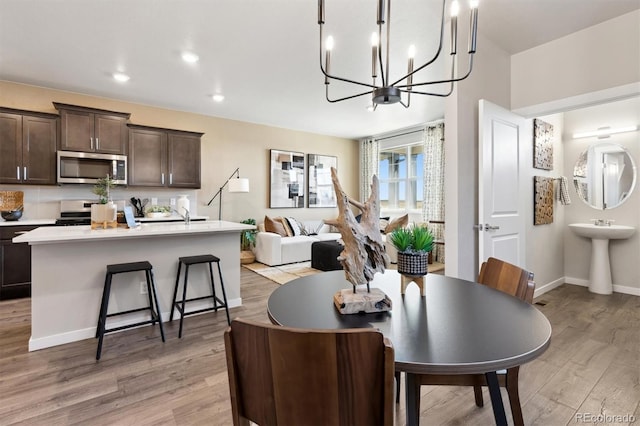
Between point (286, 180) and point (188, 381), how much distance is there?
4.80m

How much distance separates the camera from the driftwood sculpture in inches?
44.1

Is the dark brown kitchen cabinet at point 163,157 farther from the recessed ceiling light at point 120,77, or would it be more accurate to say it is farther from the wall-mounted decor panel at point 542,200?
the wall-mounted decor panel at point 542,200

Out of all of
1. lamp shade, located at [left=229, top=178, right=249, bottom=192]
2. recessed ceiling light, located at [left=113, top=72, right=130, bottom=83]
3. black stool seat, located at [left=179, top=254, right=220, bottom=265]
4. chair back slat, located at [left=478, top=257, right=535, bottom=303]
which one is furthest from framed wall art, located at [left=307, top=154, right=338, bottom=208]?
chair back slat, located at [left=478, top=257, right=535, bottom=303]

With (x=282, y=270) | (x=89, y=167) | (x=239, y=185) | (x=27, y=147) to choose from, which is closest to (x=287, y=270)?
(x=282, y=270)

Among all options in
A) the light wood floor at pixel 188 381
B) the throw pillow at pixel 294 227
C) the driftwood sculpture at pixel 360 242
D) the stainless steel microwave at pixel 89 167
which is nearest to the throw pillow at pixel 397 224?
the driftwood sculpture at pixel 360 242

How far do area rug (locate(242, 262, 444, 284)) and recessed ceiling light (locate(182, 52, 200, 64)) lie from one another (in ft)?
9.58

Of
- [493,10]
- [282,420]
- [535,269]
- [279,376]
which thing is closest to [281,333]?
[279,376]

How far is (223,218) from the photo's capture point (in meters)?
5.68

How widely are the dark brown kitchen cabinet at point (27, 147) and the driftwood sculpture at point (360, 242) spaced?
4503 mm

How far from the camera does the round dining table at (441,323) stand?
2.56 ft

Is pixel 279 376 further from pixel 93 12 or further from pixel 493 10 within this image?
pixel 93 12

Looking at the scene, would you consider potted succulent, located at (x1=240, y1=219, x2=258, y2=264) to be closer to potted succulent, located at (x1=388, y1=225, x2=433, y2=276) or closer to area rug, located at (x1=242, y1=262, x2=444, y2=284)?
area rug, located at (x1=242, y1=262, x2=444, y2=284)

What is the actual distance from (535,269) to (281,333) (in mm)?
3983

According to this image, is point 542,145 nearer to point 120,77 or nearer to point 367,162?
point 367,162
